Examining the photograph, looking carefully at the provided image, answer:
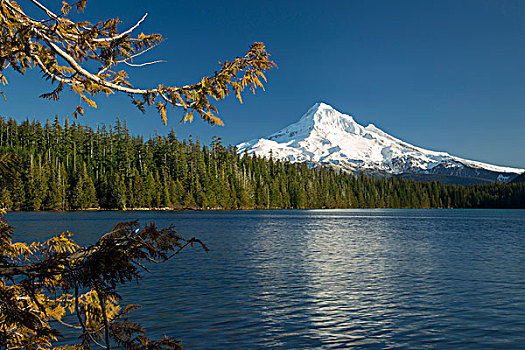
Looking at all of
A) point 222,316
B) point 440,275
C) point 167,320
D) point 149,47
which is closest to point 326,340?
point 222,316

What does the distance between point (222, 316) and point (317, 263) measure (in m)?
14.6

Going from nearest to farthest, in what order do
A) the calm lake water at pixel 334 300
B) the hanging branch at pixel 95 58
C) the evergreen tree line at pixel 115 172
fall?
the hanging branch at pixel 95 58
the calm lake water at pixel 334 300
the evergreen tree line at pixel 115 172

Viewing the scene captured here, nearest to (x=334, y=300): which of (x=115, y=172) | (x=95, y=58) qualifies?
(x=95, y=58)

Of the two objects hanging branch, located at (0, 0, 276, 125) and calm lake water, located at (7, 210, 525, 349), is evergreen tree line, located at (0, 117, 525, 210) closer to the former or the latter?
calm lake water, located at (7, 210, 525, 349)

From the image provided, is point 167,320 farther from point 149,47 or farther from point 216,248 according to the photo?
point 216,248

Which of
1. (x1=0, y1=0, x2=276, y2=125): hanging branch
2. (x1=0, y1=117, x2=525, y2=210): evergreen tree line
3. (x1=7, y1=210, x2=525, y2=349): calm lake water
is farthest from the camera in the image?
(x1=0, y1=117, x2=525, y2=210): evergreen tree line

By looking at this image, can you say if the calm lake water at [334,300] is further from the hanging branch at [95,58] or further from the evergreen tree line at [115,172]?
the evergreen tree line at [115,172]

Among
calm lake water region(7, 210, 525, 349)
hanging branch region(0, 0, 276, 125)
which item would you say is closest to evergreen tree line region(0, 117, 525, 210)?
calm lake water region(7, 210, 525, 349)

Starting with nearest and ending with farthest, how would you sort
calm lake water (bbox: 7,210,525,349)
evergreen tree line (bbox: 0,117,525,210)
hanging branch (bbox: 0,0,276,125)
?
hanging branch (bbox: 0,0,276,125), calm lake water (bbox: 7,210,525,349), evergreen tree line (bbox: 0,117,525,210)

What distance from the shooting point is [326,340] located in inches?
526

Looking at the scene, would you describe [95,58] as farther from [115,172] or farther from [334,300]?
[115,172]

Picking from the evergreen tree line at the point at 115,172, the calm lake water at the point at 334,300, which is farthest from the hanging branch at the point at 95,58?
the evergreen tree line at the point at 115,172

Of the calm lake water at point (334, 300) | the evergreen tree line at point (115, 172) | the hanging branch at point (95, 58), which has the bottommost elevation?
the calm lake water at point (334, 300)

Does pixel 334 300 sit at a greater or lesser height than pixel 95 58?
lesser
